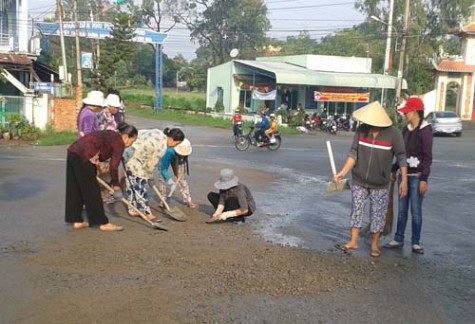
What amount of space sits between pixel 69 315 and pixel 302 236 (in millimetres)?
3414

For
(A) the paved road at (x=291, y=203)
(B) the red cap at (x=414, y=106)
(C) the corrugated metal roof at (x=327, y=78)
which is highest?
(C) the corrugated metal roof at (x=327, y=78)

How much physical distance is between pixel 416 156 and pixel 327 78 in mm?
28426

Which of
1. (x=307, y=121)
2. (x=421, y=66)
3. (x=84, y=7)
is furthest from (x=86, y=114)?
(x=84, y=7)

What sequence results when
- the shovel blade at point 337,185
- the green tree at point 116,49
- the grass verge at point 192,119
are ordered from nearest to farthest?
the shovel blade at point 337,185 → the grass verge at point 192,119 → the green tree at point 116,49

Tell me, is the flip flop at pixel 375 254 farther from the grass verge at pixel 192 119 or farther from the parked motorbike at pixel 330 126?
the parked motorbike at pixel 330 126

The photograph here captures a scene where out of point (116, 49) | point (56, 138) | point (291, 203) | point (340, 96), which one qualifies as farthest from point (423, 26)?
point (291, 203)

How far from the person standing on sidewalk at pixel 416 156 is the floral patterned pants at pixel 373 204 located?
1.45 feet

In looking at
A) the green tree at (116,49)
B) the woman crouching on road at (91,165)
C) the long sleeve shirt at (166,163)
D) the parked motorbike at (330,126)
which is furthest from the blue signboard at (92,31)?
the woman crouching on road at (91,165)

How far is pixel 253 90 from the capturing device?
35.7 m

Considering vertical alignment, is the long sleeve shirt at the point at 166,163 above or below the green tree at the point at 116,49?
below

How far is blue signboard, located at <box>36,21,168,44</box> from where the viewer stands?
107ft

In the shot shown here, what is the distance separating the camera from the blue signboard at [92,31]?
32.7m

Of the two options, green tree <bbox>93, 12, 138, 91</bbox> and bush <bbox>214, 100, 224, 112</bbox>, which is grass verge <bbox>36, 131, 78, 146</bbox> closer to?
green tree <bbox>93, 12, 138, 91</bbox>

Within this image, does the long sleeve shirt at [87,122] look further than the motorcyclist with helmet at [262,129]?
No
